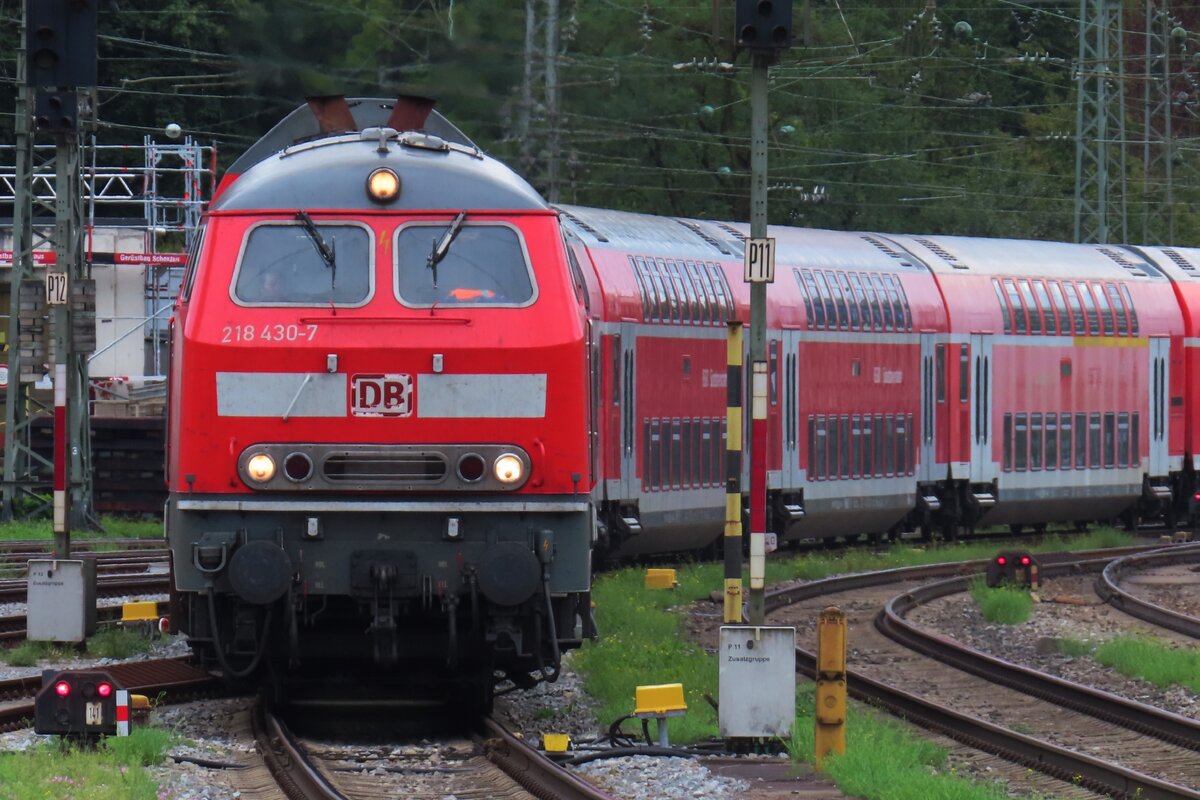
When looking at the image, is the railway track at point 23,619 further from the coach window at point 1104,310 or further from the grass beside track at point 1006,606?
the coach window at point 1104,310

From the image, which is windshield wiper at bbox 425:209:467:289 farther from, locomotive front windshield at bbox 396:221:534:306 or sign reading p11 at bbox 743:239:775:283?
sign reading p11 at bbox 743:239:775:283

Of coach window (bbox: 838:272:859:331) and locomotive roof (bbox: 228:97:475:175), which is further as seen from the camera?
coach window (bbox: 838:272:859:331)

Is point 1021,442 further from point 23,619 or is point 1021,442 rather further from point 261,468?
point 261,468

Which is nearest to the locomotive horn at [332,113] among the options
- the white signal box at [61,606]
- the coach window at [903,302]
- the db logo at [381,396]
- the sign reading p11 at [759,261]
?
the db logo at [381,396]

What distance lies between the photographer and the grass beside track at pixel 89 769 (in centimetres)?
853

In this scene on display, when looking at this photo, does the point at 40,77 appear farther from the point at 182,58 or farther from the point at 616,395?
the point at 182,58

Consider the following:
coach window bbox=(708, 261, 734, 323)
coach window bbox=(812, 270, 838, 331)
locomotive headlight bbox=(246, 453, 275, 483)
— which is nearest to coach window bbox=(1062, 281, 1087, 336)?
coach window bbox=(812, 270, 838, 331)

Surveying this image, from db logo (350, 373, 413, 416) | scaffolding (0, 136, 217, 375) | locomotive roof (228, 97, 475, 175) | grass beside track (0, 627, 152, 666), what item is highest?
scaffolding (0, 136, 217, 375)

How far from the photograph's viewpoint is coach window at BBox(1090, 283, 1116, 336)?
27875mm

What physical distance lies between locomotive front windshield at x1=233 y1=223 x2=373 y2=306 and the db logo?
458 millimetres

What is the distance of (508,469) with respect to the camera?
1017cm

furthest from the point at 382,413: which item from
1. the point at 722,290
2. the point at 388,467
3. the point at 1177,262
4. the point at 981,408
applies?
the point at 1177,262

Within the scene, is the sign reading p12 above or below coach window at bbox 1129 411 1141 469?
above

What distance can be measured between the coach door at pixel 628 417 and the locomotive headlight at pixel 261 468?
892cm
